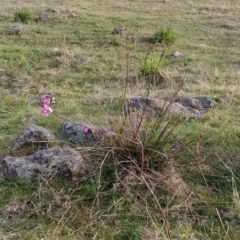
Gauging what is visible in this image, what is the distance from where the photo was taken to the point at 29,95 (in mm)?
6086

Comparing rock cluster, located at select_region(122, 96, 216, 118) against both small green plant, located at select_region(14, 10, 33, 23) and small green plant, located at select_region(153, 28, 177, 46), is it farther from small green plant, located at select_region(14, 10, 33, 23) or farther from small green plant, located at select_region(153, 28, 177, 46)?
small green plant, located at select_region(14, 10, 33, 23)

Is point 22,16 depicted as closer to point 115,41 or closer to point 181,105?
point 115,41

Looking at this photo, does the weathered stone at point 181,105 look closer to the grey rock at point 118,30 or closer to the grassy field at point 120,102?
the grassy field at point 120,102

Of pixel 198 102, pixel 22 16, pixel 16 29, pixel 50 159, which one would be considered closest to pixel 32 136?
pixel 50 159

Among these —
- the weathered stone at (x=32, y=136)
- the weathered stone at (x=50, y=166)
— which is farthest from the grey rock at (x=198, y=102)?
the weathered stone at (x=50, y=166)

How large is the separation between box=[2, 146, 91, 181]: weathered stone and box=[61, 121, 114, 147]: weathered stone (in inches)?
8.9

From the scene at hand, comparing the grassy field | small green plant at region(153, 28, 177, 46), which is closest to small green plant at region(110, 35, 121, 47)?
the grassy field

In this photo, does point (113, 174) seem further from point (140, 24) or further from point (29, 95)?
point (140, 24)

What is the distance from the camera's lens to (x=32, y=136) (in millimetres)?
4203

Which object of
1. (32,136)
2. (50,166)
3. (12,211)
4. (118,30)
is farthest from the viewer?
(118,30)

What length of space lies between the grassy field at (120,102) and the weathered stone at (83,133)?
14 centimetres

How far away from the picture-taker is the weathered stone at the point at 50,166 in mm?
3691

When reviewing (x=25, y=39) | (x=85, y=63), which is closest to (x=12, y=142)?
(x=85, y=63)

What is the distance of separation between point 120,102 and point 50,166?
1.92 metres
